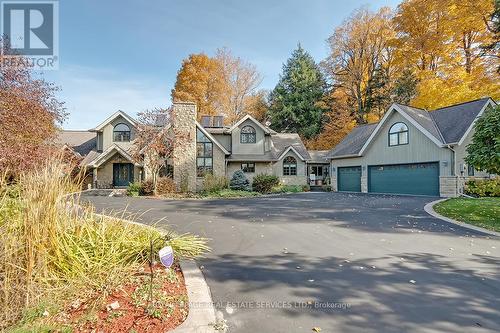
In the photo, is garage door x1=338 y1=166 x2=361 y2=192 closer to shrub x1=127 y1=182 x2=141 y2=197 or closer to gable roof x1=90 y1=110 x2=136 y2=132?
shrub x1=127 y1=182 x2=141 y2=197

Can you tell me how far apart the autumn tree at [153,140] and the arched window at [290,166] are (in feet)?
37.9

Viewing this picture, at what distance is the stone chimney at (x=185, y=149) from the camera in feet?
67.0

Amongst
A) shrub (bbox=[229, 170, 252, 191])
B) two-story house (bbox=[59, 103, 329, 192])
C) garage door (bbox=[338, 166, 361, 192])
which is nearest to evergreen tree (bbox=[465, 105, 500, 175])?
garage door (bbox=[338, 166, 361, 192])

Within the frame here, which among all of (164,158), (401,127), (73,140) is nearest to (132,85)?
(164,158)

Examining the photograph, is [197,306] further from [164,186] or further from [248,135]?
[248,135]

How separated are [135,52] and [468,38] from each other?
2561 cm

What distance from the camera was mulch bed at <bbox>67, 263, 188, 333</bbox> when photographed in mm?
2881

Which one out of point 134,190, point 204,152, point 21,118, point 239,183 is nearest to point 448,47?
point 239,183

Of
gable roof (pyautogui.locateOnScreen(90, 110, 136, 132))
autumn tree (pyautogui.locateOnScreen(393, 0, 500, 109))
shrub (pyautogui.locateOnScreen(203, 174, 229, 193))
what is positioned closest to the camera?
shrub (pyautogui.locateOnScreen(203, 174, 229, 193))

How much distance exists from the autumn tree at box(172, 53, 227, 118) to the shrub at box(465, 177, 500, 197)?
26.5 m

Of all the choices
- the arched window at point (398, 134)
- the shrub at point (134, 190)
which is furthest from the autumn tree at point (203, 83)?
the arched window at point (398, 134)

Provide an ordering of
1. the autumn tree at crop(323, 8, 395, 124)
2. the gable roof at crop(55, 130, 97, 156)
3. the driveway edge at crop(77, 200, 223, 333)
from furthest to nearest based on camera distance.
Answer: the autumn tree at crop(323, 8, 395, 124)
the gable roof at crop(55, 130, 97, 156)
the driveway edge at crop(77, 200, 223, 333)

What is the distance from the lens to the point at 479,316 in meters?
3.21

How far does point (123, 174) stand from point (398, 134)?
72.7 ft
